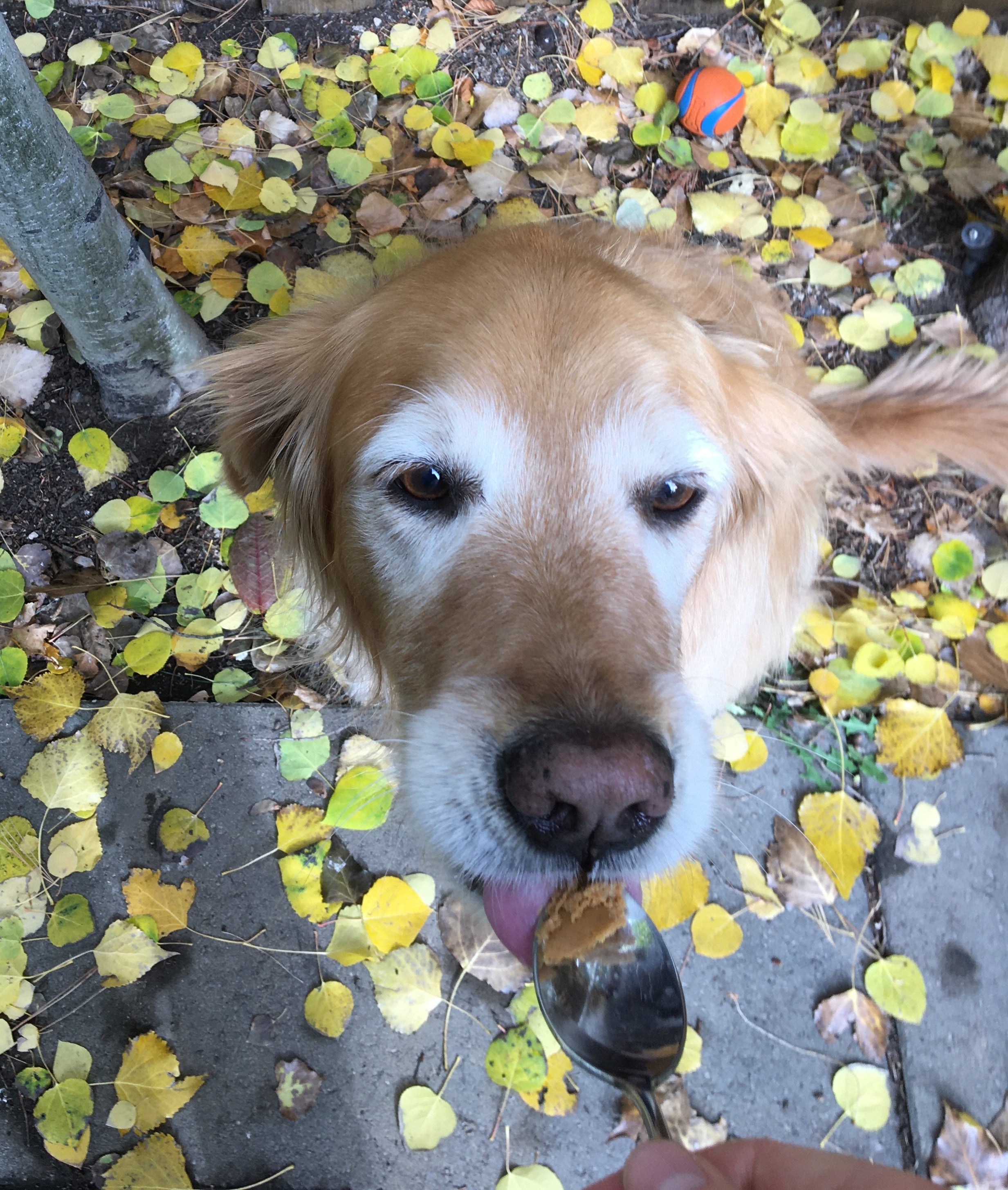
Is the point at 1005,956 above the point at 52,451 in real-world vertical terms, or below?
below

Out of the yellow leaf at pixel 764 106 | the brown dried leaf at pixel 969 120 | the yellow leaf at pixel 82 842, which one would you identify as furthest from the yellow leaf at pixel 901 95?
the yellow leaf at pixel 82 842

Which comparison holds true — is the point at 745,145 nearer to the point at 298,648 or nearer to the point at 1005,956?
the point at 298,648

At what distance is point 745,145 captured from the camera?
3479mm

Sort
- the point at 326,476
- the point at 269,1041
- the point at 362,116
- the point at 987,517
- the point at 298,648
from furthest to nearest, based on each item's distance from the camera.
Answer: the point at 362,116, the point at 987,517, the point at 298,648, the point at 269,1041, the point at 326,476

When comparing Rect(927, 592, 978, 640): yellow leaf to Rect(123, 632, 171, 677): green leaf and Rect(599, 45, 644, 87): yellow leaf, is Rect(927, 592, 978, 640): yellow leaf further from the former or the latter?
Rect(123, 632, 171, 677): green leaf

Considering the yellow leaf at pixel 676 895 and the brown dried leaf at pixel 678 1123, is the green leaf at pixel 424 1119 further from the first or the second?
the yellow leaf at pixel 676 895

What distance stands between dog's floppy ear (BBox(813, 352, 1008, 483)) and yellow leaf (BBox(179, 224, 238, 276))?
2.44 meters

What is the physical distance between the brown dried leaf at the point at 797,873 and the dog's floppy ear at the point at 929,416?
127cm

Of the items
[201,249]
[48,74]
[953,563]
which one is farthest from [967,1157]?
[48,74]

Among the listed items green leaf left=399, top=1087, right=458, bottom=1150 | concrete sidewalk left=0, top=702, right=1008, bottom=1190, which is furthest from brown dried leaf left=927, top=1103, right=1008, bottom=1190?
green leaf left=399, top=1087, right=458, bottom=1150

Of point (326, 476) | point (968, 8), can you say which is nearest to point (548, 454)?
point (326, 476)

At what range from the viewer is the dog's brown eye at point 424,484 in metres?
1.78

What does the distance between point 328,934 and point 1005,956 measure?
7.37ft

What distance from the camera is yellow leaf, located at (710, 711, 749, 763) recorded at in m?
2.75
